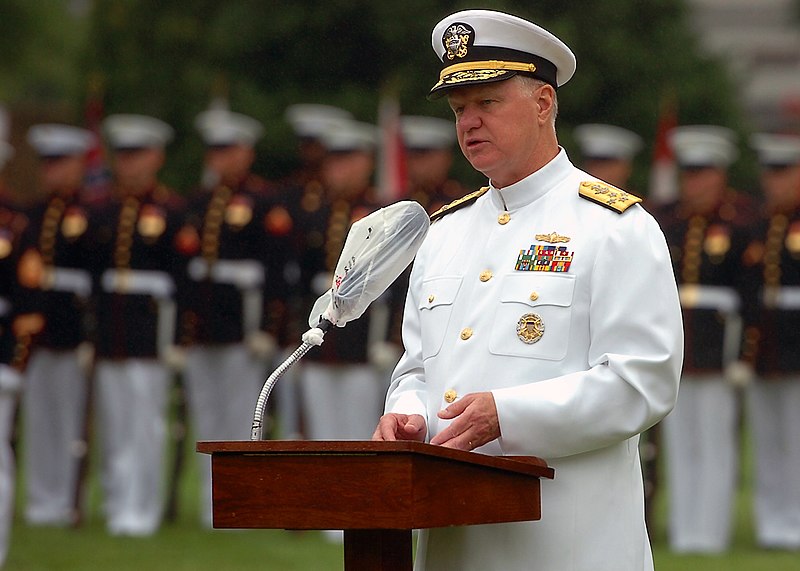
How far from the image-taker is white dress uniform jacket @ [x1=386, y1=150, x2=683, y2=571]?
365 cm

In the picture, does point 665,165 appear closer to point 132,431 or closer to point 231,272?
point 231,272

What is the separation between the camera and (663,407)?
3.70 m

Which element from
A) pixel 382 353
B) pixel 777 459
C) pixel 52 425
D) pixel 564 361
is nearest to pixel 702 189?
pixel 777 459

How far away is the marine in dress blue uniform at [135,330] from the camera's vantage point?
34.7ft

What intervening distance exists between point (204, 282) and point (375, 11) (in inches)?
282

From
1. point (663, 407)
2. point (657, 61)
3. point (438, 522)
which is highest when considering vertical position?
point (657, 61)

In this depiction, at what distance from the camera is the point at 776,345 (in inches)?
394

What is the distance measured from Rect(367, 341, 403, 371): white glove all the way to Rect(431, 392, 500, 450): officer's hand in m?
6.71

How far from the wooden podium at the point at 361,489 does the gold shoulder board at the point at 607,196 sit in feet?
2.27

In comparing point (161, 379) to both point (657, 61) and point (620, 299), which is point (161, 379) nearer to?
point (620, 299)

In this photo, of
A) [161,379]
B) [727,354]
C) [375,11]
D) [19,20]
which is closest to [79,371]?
[161,379]

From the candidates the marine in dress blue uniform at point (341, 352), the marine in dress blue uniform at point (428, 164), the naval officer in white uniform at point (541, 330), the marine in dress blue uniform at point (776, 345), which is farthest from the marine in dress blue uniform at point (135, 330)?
the naval officer in white uniform at point (541, 330)

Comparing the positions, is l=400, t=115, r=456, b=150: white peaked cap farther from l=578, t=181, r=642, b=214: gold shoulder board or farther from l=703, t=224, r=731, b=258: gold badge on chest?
l=578, t=181, r=642, b=214: gold shoulder board

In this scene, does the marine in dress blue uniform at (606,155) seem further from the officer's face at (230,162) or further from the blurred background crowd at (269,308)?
the officer's face at (230,162)
